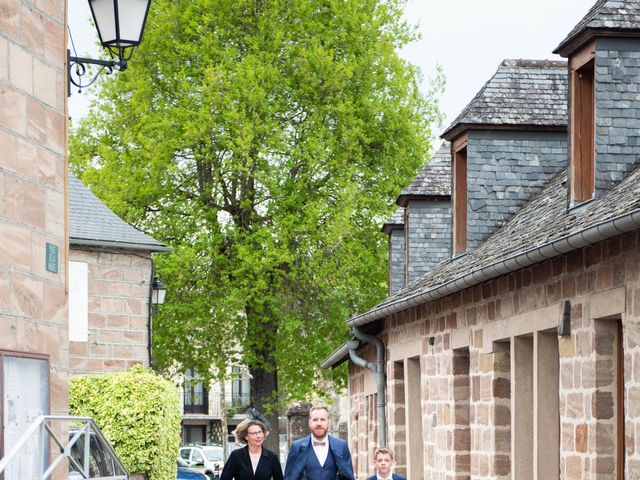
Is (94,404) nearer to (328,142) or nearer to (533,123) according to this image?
(533,123)

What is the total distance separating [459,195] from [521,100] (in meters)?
1.26

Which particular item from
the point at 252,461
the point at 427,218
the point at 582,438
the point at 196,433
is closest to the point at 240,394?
the point at 196,433

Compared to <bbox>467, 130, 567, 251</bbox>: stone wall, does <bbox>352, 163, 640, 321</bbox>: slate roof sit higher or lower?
lower

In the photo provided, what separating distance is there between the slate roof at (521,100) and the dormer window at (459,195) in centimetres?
20

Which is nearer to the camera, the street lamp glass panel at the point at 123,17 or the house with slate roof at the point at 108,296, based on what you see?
the street lamp glass panel at the point at 123,17

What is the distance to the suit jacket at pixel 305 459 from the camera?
10.4m

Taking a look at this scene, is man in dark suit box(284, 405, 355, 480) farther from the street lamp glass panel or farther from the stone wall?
the stone wall

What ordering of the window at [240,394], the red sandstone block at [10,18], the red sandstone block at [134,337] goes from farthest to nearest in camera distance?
the window at [240,394] < the red sandstone block at [134,337] < the red sandstone block at [10,18]

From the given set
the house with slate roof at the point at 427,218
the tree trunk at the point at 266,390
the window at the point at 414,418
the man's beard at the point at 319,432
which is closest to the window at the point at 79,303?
the house with slate roof at the point at 427,218

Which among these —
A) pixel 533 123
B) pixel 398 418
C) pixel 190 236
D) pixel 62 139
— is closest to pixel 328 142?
pixel 190 236

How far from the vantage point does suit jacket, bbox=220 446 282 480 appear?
34.0 feet

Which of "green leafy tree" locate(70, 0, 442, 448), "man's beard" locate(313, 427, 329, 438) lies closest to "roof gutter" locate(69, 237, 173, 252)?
"green leafy tree" locate(70, 0, 442, 448)

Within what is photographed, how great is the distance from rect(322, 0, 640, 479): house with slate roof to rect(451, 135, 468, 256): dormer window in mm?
17

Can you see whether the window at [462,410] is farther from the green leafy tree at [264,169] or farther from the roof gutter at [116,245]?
the green leafy tree at [264,169]
